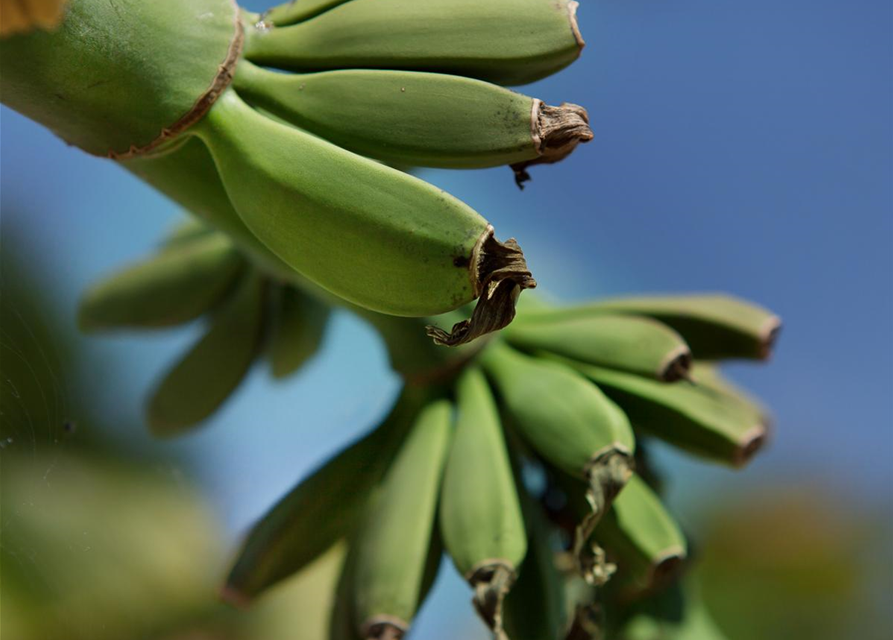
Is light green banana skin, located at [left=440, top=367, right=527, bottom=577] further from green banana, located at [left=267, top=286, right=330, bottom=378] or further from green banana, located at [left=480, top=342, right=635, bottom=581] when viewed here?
green banana, located at [left=267, top=286, right=330, bottom=378]

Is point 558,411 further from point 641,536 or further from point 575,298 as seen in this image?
point 575,298

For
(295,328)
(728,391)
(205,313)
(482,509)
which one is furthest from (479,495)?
(205,313)

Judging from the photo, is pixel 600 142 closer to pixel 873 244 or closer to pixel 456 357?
pixel 456 357

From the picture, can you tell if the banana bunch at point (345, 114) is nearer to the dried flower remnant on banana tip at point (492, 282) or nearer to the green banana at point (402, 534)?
the dried flower remnant on banana tip at point (492, 282)

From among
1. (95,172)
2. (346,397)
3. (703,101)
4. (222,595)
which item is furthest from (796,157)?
(222,595)

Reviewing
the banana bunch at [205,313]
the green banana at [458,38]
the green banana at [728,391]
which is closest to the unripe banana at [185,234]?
the banana bunch at [205,313]
